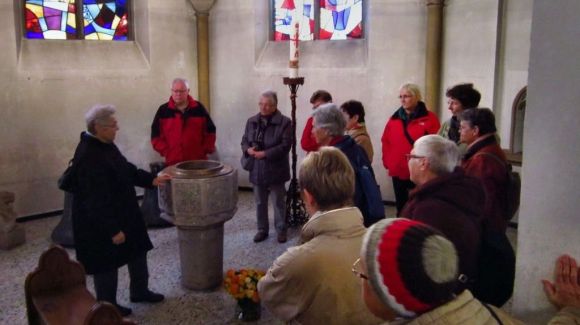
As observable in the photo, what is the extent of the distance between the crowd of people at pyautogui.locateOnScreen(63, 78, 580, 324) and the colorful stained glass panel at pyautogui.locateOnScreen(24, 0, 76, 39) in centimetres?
212

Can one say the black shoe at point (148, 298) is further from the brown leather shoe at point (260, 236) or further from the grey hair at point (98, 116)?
the brown leather shoe at point (260, 236)

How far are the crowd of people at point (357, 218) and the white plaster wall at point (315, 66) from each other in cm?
165

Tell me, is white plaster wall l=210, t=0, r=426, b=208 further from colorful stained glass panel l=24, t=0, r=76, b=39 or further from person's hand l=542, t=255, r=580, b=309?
person's hand l=542, t=255, r=580, b=309

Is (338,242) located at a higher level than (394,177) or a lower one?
higher

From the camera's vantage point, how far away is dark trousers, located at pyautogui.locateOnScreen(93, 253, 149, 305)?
4066 millimetres

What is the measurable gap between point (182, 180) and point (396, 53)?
147 inches

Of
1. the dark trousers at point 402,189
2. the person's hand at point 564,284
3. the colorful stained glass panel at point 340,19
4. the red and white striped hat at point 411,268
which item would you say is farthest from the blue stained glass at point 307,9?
the red and white striped hat at point 411,268

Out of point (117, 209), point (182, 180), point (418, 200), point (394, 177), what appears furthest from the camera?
point (394, 177)

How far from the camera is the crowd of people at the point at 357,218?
1387 millimetres

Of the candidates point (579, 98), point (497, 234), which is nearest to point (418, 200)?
point (497, 234)

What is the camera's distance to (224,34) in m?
8.01

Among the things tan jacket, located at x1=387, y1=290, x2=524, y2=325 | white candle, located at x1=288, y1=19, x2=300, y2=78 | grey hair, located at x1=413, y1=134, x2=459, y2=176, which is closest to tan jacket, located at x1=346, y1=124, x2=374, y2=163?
white candle, located at x1=288, y1=19, x2=300, y2=78

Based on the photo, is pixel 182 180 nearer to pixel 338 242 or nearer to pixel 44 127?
pixel 338 242

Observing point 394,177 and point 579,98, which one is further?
point 394,177
